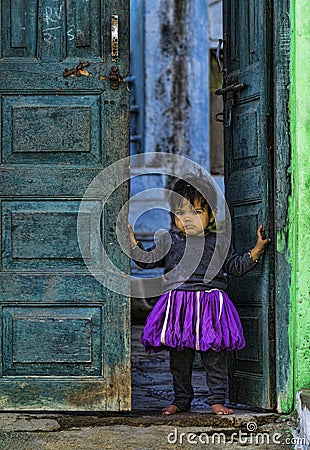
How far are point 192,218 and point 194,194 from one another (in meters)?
0.13

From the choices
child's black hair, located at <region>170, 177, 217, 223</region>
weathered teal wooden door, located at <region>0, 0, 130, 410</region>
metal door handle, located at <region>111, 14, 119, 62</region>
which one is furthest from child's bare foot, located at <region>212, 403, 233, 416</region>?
metal door handle, located at <region>111, 14, 119, 62</region>

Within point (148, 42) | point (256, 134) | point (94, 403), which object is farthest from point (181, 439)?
point (148, 42)

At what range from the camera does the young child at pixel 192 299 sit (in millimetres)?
4656

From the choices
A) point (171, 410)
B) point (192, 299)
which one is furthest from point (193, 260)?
point (171, 410)

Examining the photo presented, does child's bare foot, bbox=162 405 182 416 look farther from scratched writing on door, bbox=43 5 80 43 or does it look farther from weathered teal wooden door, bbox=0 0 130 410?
scratched writing on door, bbox=43 5 80 43

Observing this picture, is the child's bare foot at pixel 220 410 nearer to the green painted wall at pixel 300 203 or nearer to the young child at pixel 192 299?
the young child at pixel 192 299

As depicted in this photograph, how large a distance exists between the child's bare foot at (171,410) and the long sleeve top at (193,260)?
609 mm

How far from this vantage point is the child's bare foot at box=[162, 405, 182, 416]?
462 centimetres

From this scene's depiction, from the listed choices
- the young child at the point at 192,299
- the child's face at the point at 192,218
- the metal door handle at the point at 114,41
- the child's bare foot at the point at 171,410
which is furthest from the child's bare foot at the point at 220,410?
the metal door handle at the point at 114,41

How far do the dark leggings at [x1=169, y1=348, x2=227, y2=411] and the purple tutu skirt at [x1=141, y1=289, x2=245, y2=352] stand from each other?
13 centimetres

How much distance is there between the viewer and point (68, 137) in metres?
4.61

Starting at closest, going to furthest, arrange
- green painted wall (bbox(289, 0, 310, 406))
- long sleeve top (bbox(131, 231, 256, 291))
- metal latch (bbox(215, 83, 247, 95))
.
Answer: green painted wall (bbox(289, 0, 310, 406)) → long sleeve top (bbox(131, 231, 256, 291)) → metal latch (bbox(215, 83, 247, 95))

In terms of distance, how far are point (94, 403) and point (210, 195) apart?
1248mm

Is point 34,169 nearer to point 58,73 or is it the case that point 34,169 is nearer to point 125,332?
point 58,73
